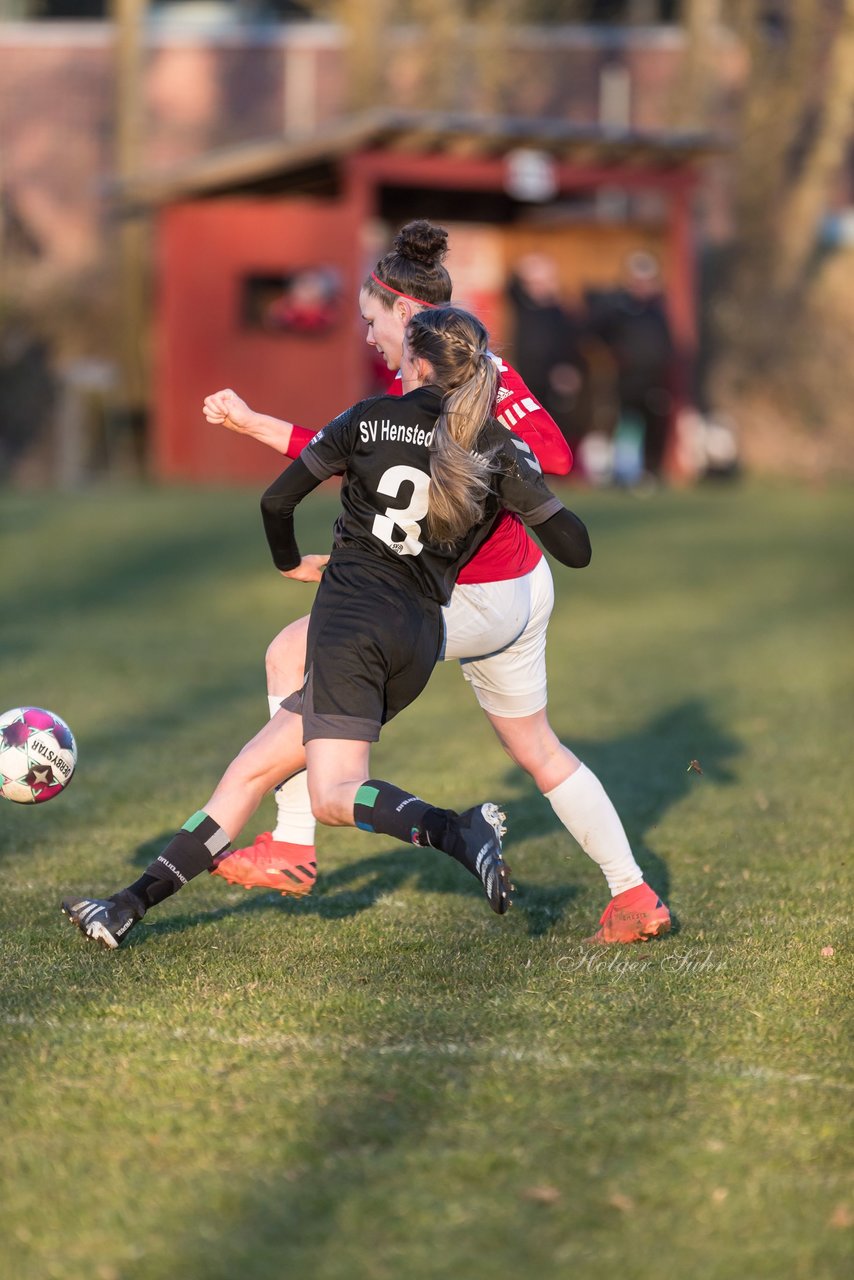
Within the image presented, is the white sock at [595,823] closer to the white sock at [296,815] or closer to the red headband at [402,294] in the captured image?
the white sock at [296,815]

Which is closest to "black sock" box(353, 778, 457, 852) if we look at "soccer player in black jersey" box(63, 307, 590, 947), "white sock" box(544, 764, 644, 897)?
"soccer player in black jersey" box(63, 307, 590, 947)

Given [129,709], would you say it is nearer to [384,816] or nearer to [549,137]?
[384,816]

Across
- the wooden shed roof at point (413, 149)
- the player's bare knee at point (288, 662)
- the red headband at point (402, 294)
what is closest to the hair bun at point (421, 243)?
the red headband at point (402, 294)

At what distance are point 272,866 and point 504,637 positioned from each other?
1001 mm

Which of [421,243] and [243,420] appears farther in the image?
[421,243]

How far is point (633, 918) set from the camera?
535 cm

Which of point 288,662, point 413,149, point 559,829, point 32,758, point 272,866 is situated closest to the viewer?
point 288,662

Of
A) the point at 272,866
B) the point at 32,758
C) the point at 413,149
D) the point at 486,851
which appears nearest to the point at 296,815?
the point at 272,866

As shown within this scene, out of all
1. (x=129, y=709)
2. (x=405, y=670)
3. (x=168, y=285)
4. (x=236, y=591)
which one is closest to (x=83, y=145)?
(x=168, y=285)

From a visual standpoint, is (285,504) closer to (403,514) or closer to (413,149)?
(403,514)

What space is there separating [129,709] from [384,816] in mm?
5627

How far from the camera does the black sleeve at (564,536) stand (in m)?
4.93

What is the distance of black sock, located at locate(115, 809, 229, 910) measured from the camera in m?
5.07

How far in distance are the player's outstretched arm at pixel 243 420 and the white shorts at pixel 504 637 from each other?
63 centimetres
